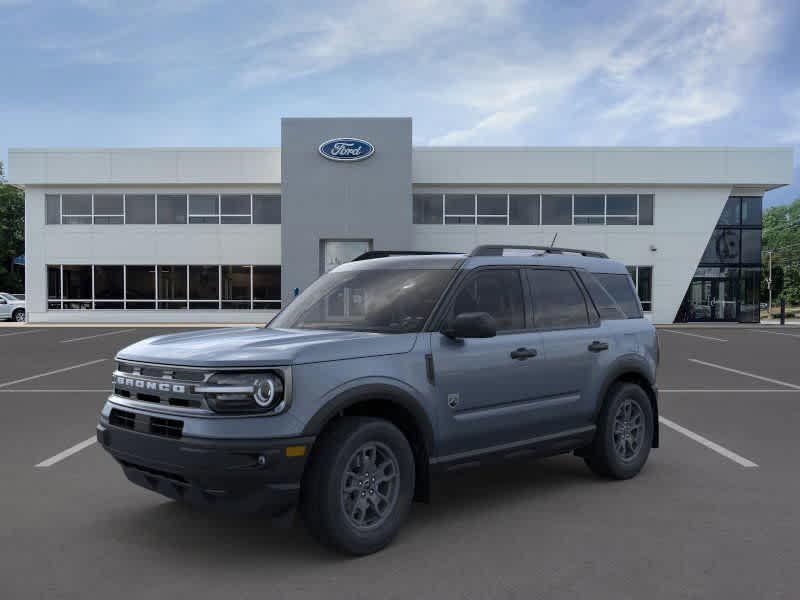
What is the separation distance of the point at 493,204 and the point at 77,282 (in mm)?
18980

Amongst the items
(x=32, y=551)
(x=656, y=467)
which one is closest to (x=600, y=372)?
(x=656, y=467)

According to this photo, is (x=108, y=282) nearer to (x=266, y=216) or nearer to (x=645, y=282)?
(x=266, y=216)

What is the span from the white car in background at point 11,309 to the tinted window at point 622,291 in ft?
111

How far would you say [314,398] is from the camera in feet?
12.8

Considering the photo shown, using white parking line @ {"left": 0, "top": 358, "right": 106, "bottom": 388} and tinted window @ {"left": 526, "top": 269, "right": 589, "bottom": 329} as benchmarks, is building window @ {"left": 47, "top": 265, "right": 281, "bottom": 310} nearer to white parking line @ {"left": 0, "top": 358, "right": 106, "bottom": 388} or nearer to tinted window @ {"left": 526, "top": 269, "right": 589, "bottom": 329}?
white parking line @ {"left": 0, "top": 358, "right": 106, "bottom": 388}

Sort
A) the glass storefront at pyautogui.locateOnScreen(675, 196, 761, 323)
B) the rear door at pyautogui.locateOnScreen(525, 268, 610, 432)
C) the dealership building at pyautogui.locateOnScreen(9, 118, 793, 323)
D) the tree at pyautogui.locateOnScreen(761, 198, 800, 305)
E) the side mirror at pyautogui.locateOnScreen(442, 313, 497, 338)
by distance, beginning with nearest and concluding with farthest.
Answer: the side mirror at pyautogui.locateOnScreen(442, 313, 497, 338)
the rear door at pyautogui.locateOnScreen(525, 268, 610, 432)
the dealership building at pyautogui.locateOnScreen(9, 118, 793, 323)
the glass storefront at pyautogui.locateOnScreen(675, 196, 761, 323)
the tree at pyautogui.locateOnScreen(761, 198, 800, 305)

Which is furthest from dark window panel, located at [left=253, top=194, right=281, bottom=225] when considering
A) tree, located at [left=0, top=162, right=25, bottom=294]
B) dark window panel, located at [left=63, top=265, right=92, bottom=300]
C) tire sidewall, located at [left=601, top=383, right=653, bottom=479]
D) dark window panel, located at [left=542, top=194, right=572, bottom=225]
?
tree, located at [left=0, top=162, right=25, bottom=294]

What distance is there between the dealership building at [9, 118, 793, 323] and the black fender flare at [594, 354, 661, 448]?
2525 centimetres

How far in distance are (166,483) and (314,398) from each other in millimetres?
967

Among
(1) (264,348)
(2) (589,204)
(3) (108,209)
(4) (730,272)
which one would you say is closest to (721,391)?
(1) (264,348)

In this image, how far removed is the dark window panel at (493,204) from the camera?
105 ft

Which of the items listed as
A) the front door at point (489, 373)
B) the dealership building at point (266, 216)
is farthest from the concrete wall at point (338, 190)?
the front door at point (489, 373)

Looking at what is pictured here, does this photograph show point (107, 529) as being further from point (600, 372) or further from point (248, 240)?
point (248, 240)

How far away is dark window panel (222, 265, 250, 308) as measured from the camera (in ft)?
105
